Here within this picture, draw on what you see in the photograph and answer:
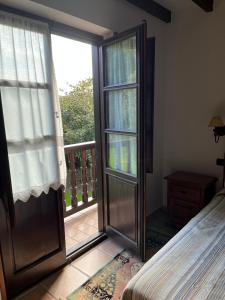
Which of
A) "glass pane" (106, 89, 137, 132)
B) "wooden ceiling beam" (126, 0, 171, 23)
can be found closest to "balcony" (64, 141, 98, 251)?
"glass pane" (106, 89, 137, 132)

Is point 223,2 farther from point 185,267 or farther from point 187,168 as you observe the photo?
point 185,267

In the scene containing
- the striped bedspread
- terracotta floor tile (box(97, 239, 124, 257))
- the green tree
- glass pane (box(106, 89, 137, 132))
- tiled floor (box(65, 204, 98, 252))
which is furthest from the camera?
the green tree

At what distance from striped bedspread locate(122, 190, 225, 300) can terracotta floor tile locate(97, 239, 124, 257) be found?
3.31 feet

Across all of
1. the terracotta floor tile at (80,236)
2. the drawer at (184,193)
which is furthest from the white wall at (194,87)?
the terracotta floor tile at (80,236)

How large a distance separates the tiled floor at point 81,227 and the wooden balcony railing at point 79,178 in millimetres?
85

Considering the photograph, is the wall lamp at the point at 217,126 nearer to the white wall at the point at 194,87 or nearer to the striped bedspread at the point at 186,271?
the white wall at the point at 194,87

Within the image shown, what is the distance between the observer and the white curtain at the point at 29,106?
149 cm

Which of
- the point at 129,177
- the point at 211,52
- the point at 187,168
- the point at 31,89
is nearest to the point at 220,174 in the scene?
the point at 187,168

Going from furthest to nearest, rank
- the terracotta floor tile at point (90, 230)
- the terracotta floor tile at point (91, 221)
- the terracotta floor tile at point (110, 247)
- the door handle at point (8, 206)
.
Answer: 1. the terracotta floor tile at point (91, 221)
2. the terracotta floor tile at point (90, 230)
3. the terracotta floor tile at point (110, 247)
4. the door handle at point (8, 206)

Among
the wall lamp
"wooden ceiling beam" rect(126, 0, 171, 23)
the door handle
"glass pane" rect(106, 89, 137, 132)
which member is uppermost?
"wooden ceiling beam" rect(126, 0, 171, 23)

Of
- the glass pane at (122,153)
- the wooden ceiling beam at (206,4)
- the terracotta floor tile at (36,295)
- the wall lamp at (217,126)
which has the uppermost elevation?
the wooden ceiling beam at (206,4)

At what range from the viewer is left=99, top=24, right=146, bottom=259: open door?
6.10 ft

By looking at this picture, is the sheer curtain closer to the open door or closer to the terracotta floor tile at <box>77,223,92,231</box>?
the open door

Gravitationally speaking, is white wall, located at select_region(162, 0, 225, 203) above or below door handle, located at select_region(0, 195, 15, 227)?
above
